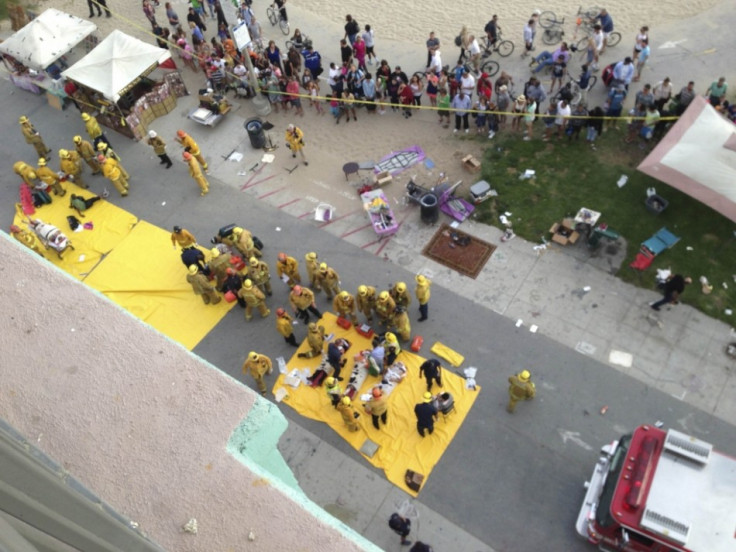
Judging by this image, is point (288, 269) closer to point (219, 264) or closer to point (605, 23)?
point (219, 264)


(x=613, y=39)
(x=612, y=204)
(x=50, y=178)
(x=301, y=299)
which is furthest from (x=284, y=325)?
(x=613, y=39)

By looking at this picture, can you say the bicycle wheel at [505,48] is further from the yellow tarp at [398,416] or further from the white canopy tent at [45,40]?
the white canopy tent at [45,40]

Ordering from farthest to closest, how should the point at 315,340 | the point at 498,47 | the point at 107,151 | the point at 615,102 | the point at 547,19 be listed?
the point at 547,19
the point at 498,47
the point at 107,151
the point at 615,102
the point at 315,340

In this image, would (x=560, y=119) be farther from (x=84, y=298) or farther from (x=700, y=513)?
(x=84, y=298)

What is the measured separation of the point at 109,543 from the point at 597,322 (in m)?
13.3

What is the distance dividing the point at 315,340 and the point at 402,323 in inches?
80.0

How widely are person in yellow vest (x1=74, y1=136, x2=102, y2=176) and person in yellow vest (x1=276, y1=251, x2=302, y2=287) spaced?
7788 mm

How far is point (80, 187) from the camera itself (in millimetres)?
18875

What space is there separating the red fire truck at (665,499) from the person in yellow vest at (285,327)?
729cm

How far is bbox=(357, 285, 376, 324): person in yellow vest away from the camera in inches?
537

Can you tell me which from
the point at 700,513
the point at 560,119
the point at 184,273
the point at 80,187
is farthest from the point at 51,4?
the point at 700,513

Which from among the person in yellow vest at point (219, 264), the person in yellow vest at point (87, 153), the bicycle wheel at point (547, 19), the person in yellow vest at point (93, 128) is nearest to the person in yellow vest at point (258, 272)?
the person in yellow vest at point (219, 264)

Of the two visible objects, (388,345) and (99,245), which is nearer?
(388,345)

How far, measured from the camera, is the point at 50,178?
18188 mm
